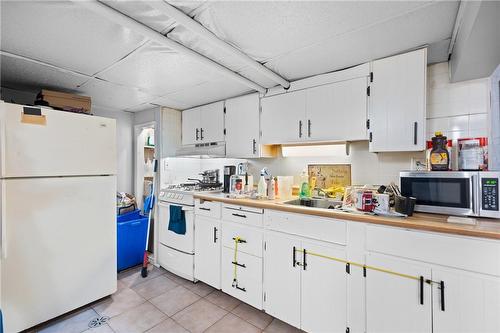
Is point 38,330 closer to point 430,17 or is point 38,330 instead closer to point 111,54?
point 111,54

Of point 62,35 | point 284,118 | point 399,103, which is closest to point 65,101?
point 62,35

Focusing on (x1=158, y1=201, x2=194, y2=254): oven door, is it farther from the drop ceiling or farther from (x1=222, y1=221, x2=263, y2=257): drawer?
the drop ceiling

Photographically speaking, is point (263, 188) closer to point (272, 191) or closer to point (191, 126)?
point (272, 191)

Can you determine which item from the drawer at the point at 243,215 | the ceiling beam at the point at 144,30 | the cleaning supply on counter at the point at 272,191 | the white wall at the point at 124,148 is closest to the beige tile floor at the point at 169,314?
the drawer at the point at 243,215

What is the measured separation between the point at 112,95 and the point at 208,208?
5.72ft

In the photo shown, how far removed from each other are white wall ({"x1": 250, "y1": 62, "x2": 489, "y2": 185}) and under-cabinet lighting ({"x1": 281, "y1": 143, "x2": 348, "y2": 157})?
10 centimetres

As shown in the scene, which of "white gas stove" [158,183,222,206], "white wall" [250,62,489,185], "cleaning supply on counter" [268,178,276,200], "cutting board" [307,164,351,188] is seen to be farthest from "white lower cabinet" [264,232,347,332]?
"white gas stove" [158,183,222,206]

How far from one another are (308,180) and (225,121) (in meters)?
1.22

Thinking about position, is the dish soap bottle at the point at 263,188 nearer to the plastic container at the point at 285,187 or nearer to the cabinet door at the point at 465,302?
the plastic container at the point at 285,187

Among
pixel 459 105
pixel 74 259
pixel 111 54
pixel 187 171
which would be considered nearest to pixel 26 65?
pixel 111 54

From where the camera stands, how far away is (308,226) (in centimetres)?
170

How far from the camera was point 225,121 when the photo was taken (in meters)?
2.79

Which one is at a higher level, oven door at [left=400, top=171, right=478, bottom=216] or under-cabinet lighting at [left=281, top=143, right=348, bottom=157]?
under-cabinet lighting at [left=281, top=143, right=348, bottom=157]

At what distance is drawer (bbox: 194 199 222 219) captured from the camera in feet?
7.43
